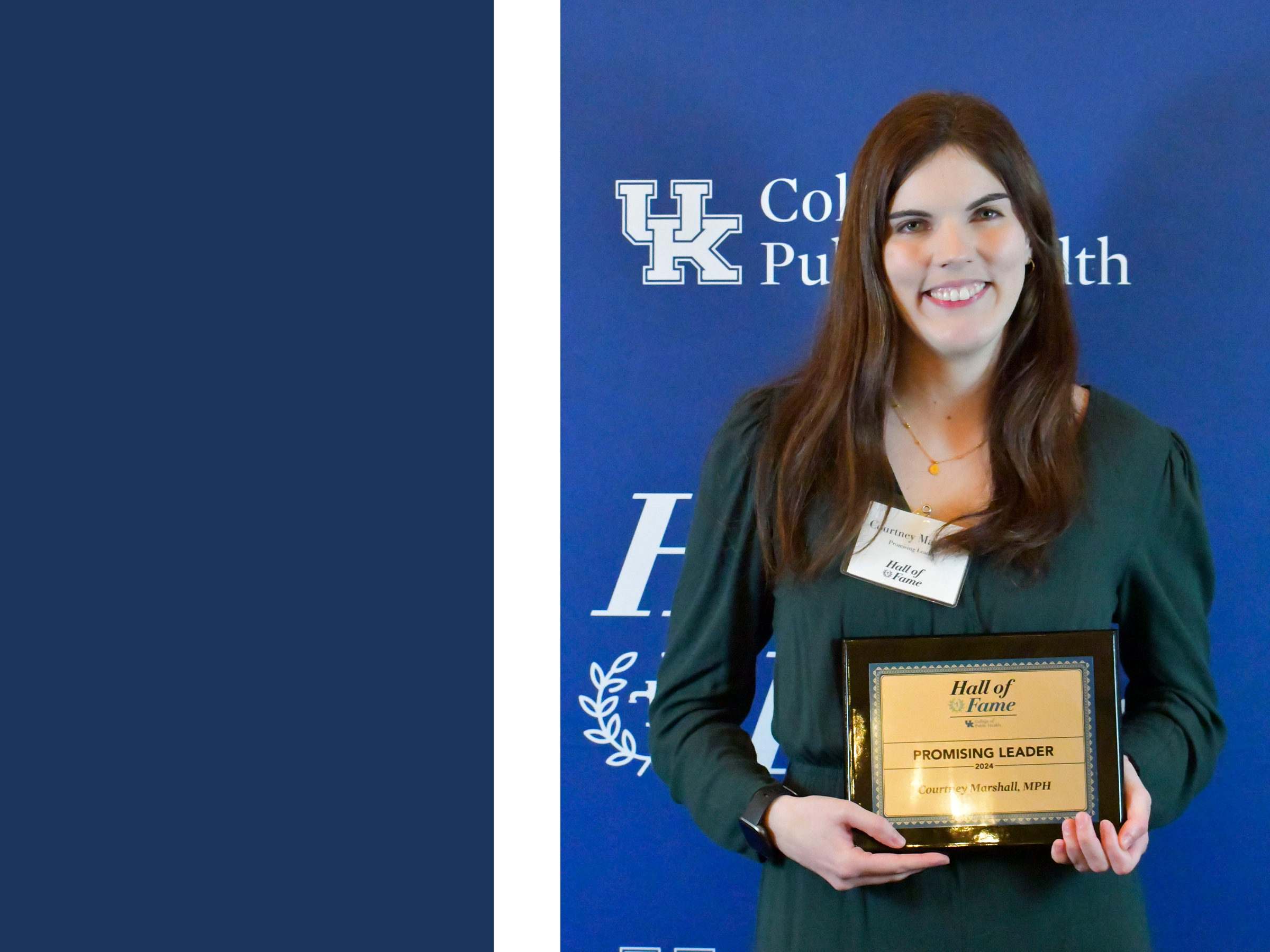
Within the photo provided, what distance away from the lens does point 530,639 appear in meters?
2.30

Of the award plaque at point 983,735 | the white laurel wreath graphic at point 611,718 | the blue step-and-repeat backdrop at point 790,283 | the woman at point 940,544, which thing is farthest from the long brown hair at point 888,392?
the white laurel wreath graphic at point 611,718

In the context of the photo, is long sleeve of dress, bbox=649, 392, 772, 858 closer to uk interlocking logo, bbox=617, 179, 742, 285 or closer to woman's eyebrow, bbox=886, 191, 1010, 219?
woman's eyebrow, bbox=886, 191, 1010, 219

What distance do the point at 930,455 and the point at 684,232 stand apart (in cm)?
84

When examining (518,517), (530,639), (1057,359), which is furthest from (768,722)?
(1057,359)

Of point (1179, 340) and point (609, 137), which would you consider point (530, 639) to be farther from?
point (1179, 340)

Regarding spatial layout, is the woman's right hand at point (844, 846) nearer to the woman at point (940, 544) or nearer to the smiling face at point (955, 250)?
the woman at point (940, 544)

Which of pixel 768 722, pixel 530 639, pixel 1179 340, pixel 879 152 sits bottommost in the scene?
pixel 768 722

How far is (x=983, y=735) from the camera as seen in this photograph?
4.70ft

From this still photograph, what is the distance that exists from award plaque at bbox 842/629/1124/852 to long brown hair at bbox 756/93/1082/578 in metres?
0.15

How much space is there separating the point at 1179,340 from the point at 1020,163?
2.71 feet

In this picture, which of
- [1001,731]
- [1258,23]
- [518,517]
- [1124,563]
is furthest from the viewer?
[518,517]

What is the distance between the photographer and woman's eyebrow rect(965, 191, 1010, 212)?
1531 mm

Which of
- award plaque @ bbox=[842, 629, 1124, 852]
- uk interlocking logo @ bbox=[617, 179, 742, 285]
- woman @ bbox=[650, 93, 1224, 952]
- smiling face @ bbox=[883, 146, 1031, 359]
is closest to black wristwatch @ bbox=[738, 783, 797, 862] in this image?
woman @ bbox=[650, 93, 1224, 952]

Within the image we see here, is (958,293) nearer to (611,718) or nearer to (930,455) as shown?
(930,455)
